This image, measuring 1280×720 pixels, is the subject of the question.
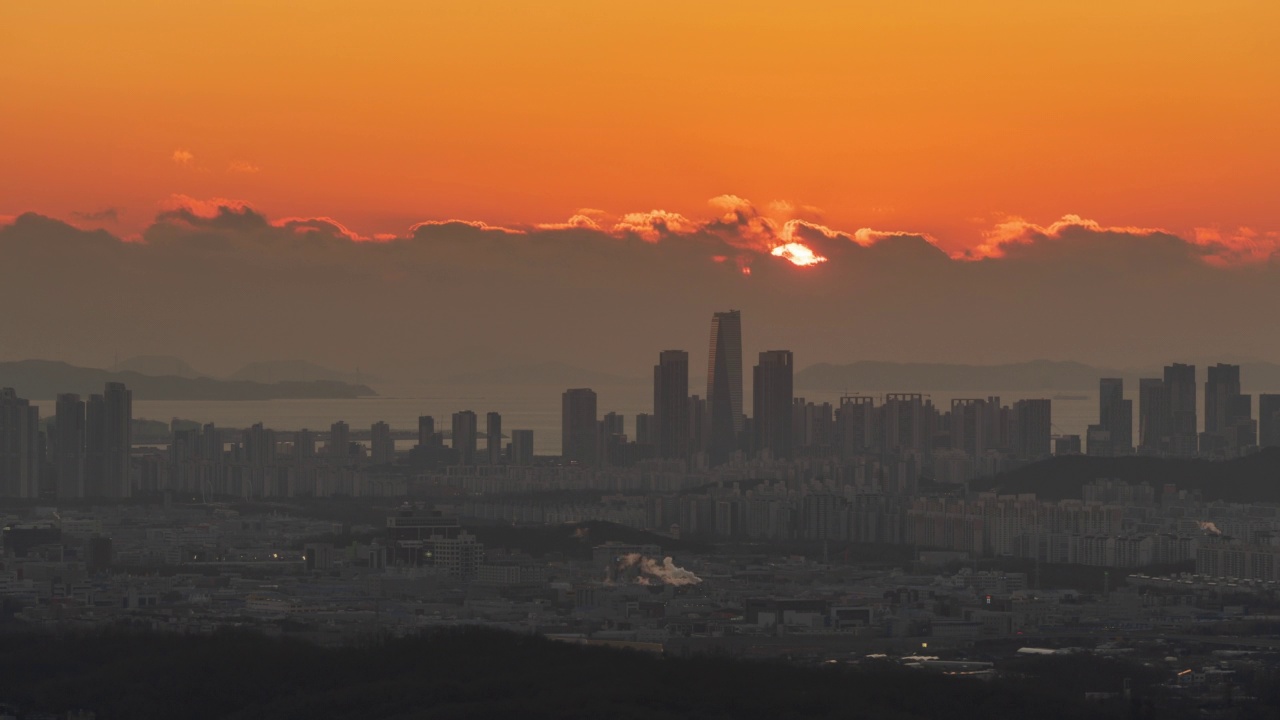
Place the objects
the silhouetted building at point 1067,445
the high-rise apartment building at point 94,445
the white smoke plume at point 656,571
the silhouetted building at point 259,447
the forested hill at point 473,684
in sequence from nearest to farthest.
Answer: the forested hill at point 473,684 → the white smoke plume at point 656,571 → the high-rise apartment building at point 94,445 → the silhouetted building at point 1067,445 → the silhouetted building at point 259,447

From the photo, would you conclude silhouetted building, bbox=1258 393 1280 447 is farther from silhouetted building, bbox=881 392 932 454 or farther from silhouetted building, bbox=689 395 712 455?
silhouetted building, bbox=689 395 712 455

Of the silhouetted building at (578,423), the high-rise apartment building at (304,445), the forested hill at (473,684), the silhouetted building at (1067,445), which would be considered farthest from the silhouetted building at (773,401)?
the forested hill at (473,684)

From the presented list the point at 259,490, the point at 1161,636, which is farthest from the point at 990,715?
the point at 259,490

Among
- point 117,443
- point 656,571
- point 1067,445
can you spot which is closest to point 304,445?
point 117,443

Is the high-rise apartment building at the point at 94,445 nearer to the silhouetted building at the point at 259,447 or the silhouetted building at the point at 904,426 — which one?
the silhouetted building at the point at 259,447

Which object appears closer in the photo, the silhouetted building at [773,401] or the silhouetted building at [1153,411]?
the silhouetted building at [1153,411]

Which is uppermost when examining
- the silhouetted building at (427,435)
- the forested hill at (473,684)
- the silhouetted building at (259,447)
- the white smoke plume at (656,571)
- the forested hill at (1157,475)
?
the silhouetted building at (427,435)

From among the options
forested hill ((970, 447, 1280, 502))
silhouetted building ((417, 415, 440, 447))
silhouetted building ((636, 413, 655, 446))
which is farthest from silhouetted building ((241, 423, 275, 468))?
forested hill ((970, 447, 1280, 502))

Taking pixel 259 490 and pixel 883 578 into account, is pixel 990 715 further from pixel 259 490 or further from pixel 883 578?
pixel 259 490
